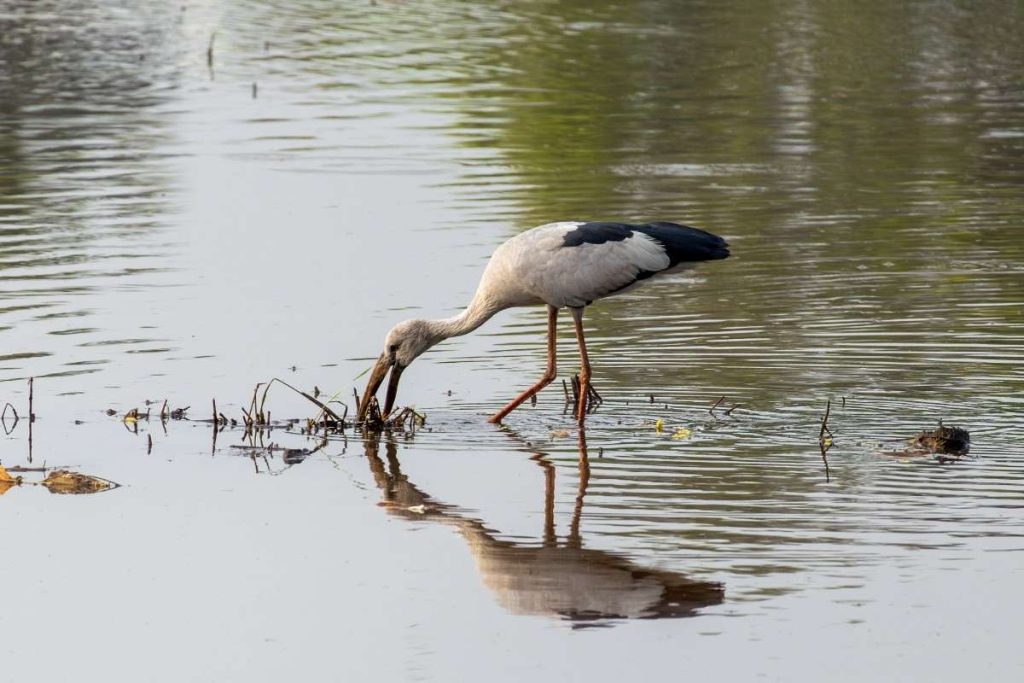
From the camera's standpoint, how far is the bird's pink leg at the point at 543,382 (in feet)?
37.4

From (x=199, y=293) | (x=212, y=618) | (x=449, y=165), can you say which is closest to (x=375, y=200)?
(x=449, y=165)

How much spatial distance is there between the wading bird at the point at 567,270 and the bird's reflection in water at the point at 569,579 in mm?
2050

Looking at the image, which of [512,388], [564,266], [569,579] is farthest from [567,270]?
[569,579]

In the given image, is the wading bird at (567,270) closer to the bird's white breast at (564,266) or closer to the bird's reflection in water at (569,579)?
the bird's white breast at (564,266)

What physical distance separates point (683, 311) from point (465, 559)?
5863 mm

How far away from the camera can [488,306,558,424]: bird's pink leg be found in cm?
1139

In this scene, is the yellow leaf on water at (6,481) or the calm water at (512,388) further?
the yellow leaf on water at (6,481)

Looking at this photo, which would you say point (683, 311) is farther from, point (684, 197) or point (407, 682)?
point (407, 682)

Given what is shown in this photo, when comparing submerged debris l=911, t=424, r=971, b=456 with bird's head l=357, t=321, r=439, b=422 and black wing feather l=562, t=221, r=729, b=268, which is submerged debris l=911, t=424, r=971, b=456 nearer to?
black wing feather l=562, t=221, r=729, b=268

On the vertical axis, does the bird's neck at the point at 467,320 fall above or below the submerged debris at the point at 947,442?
above

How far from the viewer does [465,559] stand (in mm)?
8703

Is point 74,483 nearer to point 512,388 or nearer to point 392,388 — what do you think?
point 392,388

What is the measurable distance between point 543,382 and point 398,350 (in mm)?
906

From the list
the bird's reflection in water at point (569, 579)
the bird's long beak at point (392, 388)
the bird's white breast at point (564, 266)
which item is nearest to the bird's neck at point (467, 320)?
the bird's white breast at point (564, 266)
